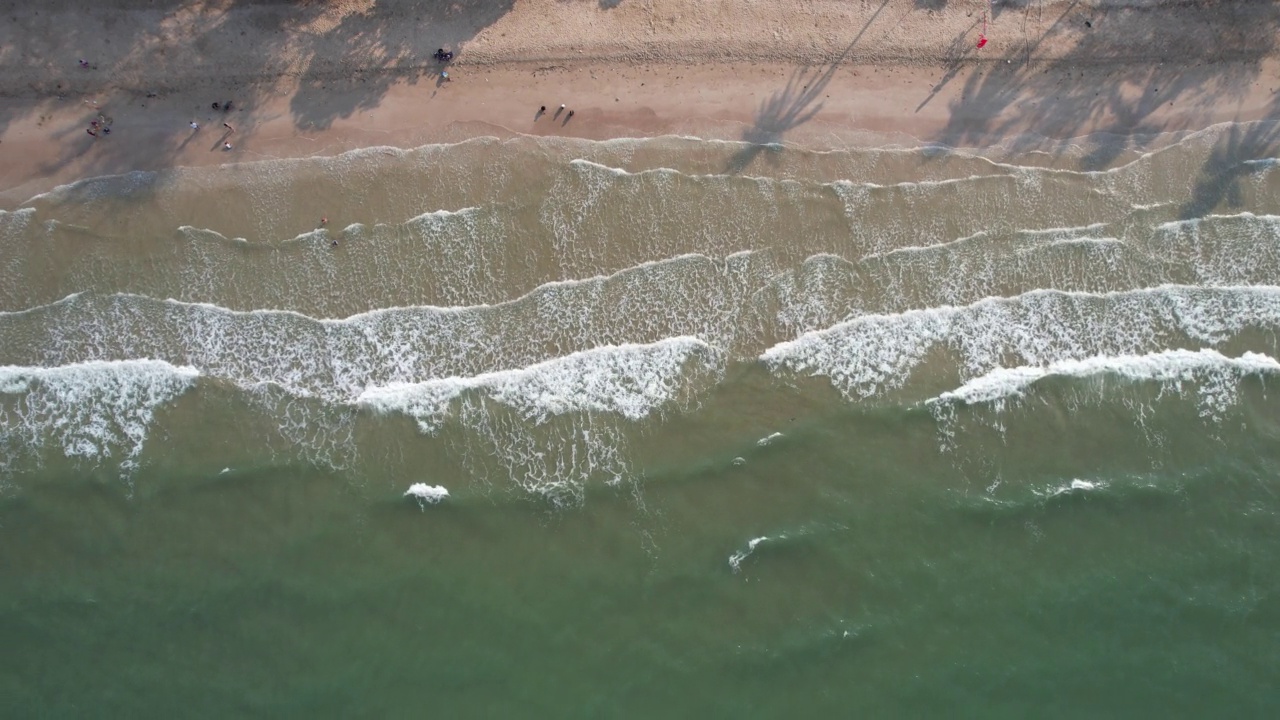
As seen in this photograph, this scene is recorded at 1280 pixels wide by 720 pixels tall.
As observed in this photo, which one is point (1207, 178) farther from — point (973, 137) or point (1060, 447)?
point (1060, 447)

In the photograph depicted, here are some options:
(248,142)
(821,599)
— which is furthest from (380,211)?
(821,599)

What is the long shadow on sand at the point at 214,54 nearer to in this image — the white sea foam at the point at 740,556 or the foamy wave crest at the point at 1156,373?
the white sea foam at the point at 740,556

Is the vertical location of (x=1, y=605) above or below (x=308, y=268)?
below

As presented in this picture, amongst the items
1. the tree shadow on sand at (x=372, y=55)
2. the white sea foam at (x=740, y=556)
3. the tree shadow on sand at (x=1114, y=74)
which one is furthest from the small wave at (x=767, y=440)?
the tree shadow on sand at (x=372, y=55)

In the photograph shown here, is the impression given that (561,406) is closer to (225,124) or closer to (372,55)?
(372,55)

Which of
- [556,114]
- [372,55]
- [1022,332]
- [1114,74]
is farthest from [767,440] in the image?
[372,55]

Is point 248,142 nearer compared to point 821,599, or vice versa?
point 821,599
